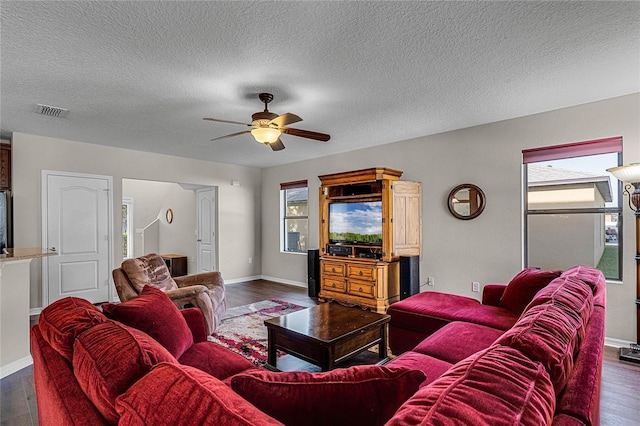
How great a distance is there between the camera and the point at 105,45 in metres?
2.29

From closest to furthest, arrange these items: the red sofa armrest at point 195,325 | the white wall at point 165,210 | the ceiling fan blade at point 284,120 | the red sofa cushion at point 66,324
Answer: the red sofa cushion at point 66,324, the red sofa armrest at point 195,325, the ceiling fan blade at point 284,120, the white wall at point 165,210

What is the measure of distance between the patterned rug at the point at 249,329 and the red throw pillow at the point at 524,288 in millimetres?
2116

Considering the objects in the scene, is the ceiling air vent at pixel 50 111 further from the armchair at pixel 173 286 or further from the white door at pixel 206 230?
the white door at pixel 206 230

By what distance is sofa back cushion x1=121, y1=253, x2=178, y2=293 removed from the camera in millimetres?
3191

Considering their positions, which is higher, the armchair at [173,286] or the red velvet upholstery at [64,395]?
the red velvet upholstery at [64,395]

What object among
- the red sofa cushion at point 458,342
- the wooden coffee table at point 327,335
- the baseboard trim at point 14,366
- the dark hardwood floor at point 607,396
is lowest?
the dark hardwood floor at point 607,396

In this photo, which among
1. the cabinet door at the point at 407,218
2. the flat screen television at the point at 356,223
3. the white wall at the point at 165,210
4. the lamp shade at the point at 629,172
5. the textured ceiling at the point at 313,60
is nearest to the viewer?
the textured ceiling at the point at 313,60

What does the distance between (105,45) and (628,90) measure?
4602mm

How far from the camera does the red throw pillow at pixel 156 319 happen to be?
5.57 ft

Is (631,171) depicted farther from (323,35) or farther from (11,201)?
(11,201)

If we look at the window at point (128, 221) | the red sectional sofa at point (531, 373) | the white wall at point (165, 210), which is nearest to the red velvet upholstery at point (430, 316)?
the red sectional sofa at point (531, 373)

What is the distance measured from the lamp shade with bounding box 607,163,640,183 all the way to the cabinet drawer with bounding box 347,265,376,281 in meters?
2.81

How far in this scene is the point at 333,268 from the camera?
518 cm

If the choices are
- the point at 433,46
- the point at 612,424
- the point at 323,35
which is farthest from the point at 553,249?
the point at 323,35
